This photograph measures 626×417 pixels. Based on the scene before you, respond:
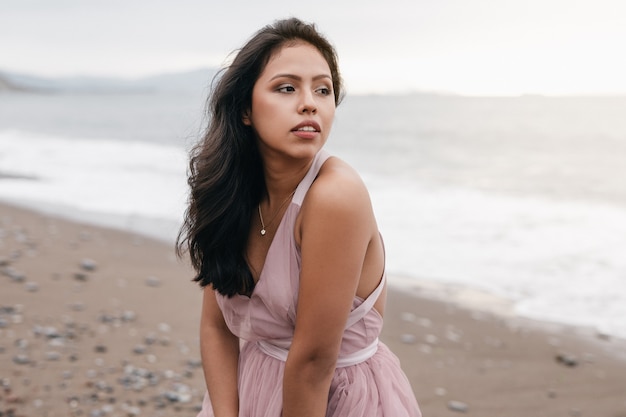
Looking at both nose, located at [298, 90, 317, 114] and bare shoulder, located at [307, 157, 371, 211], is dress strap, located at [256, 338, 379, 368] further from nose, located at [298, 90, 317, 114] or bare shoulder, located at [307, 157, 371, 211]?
nose, located at [298, 90, 317, 114]

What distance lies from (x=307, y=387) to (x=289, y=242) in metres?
0.41

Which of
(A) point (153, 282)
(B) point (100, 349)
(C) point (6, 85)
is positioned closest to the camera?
(B) point (100, 349)

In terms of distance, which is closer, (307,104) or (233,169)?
(307,104)

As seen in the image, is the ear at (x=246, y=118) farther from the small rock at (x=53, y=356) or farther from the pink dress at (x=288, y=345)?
the small rock at (x=53, y=356)

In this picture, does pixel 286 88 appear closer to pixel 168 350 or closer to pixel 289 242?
pixel 289 242

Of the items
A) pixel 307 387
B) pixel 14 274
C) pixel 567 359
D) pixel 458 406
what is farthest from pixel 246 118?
pixel 14 274

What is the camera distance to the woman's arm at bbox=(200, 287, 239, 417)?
2.20 meters

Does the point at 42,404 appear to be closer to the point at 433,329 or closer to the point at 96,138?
the point at 433,329

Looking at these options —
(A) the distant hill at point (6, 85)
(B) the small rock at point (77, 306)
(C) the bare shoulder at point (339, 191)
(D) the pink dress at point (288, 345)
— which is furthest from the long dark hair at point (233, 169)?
(A) the distant hill at point (6, 85)

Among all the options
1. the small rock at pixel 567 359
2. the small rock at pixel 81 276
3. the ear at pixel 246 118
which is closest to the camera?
the ear at pixel 246 118

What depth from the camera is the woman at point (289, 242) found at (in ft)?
5.74

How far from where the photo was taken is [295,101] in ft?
6.07

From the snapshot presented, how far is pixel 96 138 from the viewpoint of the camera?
1178 inches

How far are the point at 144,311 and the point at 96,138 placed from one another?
2568 centimetres
